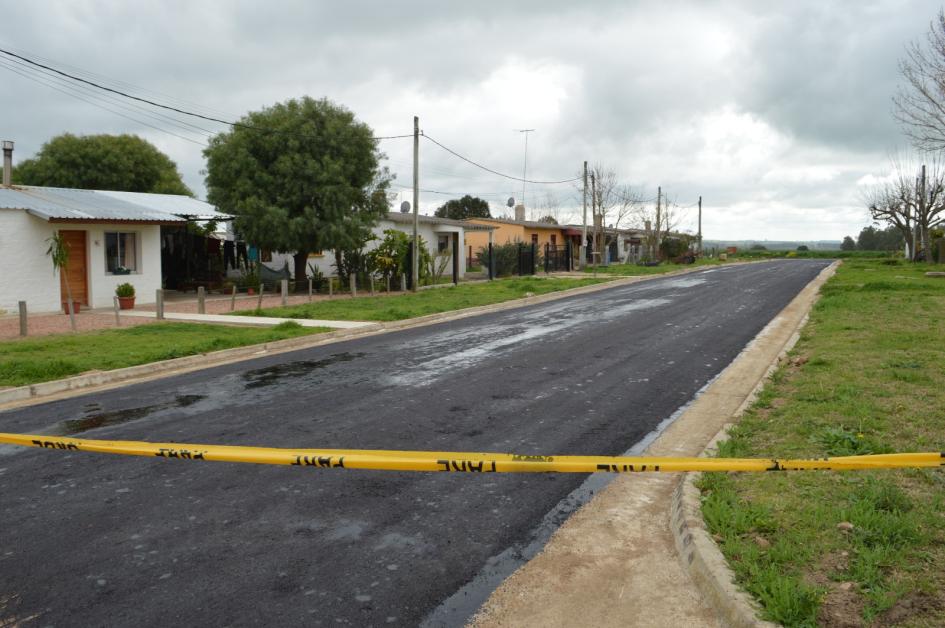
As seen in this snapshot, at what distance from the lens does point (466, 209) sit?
2825 inches

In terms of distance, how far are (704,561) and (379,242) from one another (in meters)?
29.4

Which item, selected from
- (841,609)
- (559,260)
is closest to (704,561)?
(841,609)

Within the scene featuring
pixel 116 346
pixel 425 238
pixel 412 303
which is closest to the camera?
pixel 116 346

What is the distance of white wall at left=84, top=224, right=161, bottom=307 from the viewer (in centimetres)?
2136

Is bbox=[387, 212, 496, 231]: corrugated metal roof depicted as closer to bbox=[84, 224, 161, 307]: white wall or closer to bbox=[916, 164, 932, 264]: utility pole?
bbox=[84, 224, 161, 307]: white wall

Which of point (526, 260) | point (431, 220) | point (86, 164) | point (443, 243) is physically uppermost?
point (86, 164)

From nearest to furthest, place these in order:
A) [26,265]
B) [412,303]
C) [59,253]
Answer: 1. [59,253]
2. [26,265]
3. [412,303]

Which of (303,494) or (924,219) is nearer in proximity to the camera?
(303,494)

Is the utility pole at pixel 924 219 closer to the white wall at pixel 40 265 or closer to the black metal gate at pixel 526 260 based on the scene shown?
the black metal gate at pixel 526 260

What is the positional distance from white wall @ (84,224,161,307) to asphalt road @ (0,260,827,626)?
11993 mm

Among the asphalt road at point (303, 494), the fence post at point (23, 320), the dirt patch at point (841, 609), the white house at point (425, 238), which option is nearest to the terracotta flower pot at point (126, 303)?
the fence post at point (23, 320)

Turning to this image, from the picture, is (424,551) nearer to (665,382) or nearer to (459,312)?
(665,382)

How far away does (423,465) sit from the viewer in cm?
456

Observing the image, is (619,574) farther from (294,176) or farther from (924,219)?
(924,219)
